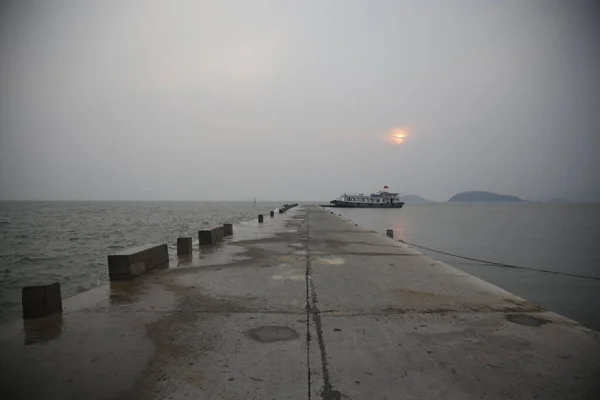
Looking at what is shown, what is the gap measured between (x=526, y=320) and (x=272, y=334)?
3.18 meters

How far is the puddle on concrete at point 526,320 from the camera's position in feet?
13.1

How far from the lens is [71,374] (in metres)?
2.80

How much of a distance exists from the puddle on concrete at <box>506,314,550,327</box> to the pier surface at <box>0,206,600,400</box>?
0.09ft

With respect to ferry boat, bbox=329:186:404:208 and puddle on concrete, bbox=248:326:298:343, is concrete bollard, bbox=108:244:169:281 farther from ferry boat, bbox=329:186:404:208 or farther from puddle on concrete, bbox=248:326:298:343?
ferry boat, bbox=329:186:404:208

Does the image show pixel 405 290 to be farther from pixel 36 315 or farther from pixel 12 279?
pixel 12 279

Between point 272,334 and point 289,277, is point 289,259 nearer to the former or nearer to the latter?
point 289,277

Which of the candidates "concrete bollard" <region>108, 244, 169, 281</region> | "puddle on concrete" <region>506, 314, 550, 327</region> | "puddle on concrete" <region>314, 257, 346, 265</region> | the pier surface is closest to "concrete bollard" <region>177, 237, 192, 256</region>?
"concrete bollard" <region>108, 244, 169, 281</region>

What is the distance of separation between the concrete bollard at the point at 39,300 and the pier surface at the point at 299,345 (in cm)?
19

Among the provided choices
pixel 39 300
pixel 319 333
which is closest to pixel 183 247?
Answer: pixel 39 300

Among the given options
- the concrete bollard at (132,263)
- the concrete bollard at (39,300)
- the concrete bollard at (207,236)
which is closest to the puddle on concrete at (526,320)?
the concrete bollard at (39,300)

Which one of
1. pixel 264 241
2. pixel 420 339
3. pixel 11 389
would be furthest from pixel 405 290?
pixel 264 241

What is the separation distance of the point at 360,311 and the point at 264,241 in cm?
835

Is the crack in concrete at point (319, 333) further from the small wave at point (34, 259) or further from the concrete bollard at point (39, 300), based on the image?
the small wave at point (34, 259)

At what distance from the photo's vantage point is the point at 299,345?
11.1 ft
